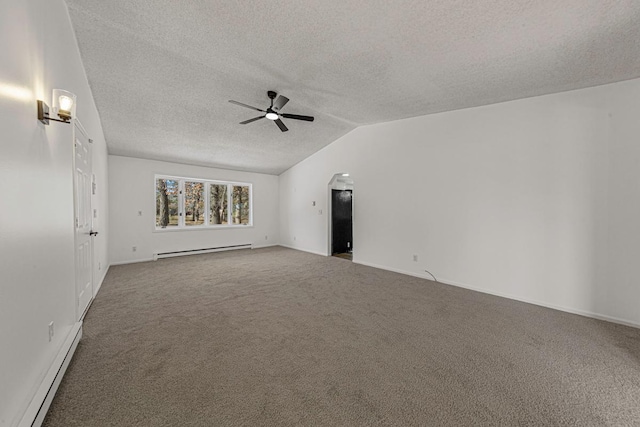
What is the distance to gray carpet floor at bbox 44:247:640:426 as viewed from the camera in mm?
1614

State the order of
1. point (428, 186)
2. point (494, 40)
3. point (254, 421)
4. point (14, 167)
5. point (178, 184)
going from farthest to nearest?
point (178, 184) < point (428, 186) < point (494, 40) < point (254, 421) < point (14, 167)

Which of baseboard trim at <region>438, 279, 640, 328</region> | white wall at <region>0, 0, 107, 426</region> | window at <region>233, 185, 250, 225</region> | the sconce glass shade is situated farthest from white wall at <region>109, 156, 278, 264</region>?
baseboard trim at <region>438, 279, 640, 328</region>

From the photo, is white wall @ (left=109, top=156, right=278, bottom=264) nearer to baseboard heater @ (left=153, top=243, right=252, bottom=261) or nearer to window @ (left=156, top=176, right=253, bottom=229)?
baseboard heater @ (left=153, top=243, right=252, bottom=261)

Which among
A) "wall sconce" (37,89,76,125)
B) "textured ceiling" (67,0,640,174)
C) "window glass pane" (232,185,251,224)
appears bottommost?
"window glass pane" (232,185,251,224)

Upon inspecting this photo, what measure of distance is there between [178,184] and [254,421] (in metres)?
6.26

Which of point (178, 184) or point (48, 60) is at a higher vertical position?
point (48, 60)

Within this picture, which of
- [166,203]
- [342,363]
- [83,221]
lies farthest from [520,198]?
[166,203]

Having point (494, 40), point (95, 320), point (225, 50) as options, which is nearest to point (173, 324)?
point (95, 320)

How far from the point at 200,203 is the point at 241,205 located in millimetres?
1174

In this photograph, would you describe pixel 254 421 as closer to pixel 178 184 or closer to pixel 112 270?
pixel 112 270

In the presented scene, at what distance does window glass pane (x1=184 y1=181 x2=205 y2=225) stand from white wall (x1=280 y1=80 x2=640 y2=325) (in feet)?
14.2

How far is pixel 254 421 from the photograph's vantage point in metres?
1.54

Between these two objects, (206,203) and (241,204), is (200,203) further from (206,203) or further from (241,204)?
(241,204)

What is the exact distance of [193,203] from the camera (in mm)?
6863
